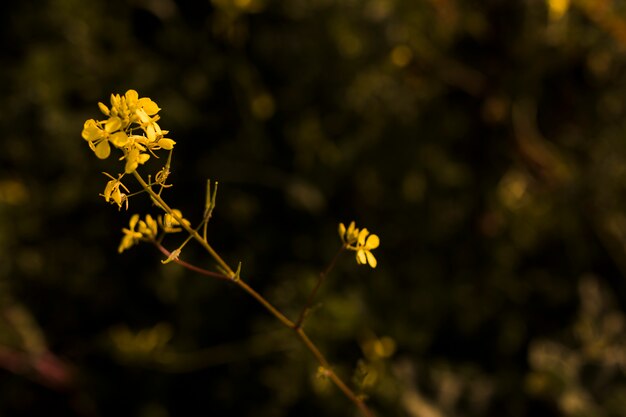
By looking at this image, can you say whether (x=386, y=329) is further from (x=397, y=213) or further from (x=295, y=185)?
(x=295, y=185)

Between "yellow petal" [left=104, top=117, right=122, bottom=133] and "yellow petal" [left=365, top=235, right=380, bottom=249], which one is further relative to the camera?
"yellow petal" [left=365, top=235, right=380, bottom=249]

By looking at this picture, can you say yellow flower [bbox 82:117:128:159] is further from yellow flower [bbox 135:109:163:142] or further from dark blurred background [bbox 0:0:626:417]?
dark blurred background [bbox 0:0:626:417]

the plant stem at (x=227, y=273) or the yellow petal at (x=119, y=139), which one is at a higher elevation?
the yellow petal at (x=119, y=139)

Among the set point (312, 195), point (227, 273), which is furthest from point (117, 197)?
point (312, 195)

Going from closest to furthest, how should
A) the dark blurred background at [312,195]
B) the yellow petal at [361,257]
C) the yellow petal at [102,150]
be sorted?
1. the yellow petal at [102,150]
2. the yellow petal at [361,257]
3. the dark blurred background at [312,195]

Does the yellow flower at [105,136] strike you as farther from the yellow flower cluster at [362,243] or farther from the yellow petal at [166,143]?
the yellow flower cluster at [362,243]

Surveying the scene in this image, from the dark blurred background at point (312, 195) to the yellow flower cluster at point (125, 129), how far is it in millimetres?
1047

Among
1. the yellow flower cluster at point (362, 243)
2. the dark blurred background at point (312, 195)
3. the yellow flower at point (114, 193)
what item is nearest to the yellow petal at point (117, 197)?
the yellow flower at point (114, 193)

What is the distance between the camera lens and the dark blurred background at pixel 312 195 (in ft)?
6.04

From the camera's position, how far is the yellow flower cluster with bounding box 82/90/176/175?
0.72 meters

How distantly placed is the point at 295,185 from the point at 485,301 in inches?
24.6

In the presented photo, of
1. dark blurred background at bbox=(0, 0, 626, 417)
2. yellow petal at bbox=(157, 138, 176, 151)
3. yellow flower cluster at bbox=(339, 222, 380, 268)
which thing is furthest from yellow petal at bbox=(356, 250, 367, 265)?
dark blurred background at bbox=(0, 0, 626, 417)

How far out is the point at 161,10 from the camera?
2131 millimetres

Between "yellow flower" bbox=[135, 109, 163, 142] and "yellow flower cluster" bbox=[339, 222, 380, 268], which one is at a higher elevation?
"yellow flower" bbox=[135, 109, 163, 142]
